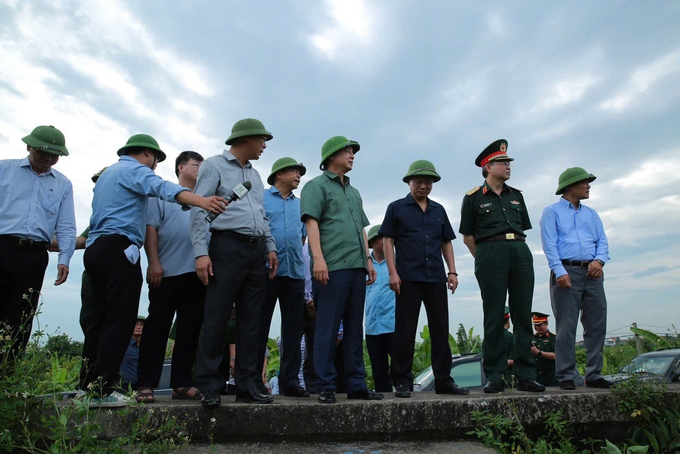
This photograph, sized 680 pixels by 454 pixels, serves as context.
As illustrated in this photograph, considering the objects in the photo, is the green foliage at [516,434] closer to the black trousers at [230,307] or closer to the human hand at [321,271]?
the human hand at [321,271]

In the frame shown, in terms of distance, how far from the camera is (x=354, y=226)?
169 inches

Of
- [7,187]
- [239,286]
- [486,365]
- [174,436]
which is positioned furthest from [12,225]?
[486,365]

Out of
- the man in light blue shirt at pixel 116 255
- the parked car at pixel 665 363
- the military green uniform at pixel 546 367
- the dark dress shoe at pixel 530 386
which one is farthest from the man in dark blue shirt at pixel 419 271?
the parked car at pixel 665 363

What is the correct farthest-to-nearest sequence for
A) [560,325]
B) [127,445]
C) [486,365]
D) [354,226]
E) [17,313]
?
[560,325], [486,365], [354,226], [17,313], [127,445]

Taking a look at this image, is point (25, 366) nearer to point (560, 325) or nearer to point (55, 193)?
point (55, 193)

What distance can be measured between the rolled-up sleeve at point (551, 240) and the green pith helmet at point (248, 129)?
9.44 ft

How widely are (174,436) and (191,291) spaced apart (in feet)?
4.15

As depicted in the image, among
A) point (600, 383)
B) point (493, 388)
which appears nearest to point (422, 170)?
point (493, 388)

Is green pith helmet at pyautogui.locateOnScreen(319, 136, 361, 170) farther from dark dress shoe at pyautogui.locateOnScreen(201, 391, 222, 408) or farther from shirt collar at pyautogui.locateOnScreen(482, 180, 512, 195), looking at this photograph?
dark dress shoe at pyautogui.locateOnScreen(201, 391, 222, 408)

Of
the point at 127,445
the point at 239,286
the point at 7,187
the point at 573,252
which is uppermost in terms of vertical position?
the point at 7,187

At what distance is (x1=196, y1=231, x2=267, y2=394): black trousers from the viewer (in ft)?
11.5

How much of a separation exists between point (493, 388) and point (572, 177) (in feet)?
7.66

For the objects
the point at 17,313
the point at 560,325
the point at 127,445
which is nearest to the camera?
the point at 127,445

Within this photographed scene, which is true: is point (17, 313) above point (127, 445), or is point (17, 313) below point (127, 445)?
above
